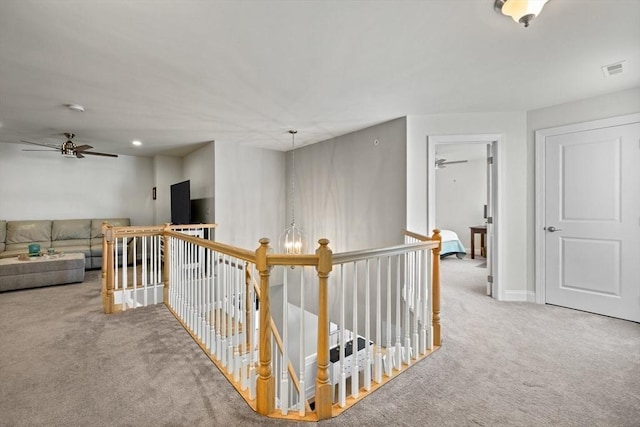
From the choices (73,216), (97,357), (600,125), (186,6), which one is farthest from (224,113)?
(73,216)

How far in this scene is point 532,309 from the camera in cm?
329

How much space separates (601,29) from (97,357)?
4.43 meters

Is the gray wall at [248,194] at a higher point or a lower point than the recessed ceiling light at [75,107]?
lower

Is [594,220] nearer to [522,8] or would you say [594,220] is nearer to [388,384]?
[522,8]

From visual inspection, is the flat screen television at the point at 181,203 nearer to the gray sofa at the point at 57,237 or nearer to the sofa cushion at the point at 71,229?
the gray sofa at the point at 57,237

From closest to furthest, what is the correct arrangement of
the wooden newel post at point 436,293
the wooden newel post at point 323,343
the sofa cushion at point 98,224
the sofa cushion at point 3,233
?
the wooden newel post at point 323,343, the wooden newel post at point 436,293, the sofa cushion at point 3,233, the sofa cushion at point 98,224

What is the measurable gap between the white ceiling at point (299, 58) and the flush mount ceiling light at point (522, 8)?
12 centimetres

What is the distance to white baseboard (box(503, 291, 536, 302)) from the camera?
3.55 metres

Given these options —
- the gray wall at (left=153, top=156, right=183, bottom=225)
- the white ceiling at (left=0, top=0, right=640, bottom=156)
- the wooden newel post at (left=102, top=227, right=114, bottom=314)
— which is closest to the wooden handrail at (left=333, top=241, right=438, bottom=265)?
the white ceiling at (left=0, top=0, right=640, bottom=156)

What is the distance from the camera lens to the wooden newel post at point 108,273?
322cm

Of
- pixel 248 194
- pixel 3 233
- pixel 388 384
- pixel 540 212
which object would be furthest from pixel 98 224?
pixel 540 212

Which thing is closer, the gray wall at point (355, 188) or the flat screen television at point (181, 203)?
the gray wall at point (355, 188)

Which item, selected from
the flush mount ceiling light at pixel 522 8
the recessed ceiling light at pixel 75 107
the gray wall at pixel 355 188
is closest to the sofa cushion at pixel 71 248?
the recessed ceiling light at pixel 75 107

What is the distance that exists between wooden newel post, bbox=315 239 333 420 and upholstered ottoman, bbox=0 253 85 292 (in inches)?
191
